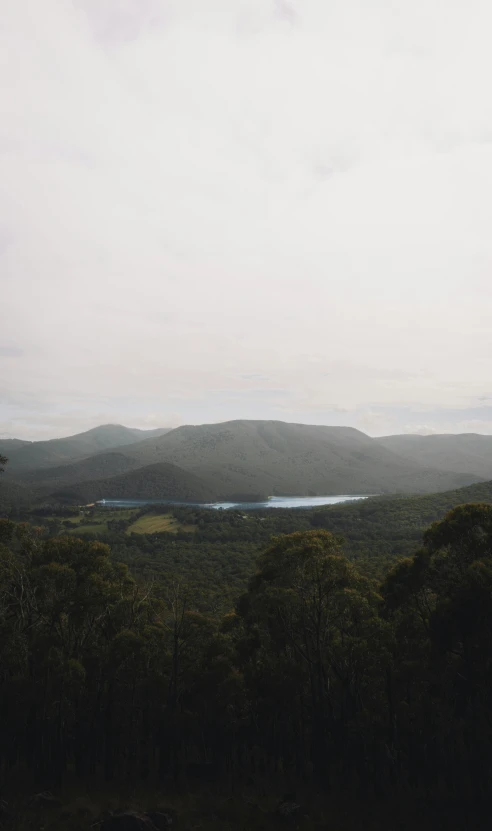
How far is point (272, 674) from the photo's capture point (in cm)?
2308

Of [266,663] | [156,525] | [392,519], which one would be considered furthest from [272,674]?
[156,525]

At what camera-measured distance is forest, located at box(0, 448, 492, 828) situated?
20.1m

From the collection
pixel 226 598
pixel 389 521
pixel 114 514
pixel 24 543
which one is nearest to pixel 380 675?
pixel 24 543

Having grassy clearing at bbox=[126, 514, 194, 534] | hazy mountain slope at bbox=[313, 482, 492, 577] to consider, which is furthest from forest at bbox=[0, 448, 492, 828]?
grassy clearing at bbox=[126, 514, 194, 534]

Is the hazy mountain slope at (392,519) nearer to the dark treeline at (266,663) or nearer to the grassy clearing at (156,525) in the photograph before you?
the grassy clearing at (156,525)

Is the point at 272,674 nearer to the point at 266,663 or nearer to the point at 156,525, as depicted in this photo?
the point at 266,663

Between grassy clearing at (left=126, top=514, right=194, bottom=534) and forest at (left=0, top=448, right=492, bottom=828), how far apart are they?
13330 centimetres

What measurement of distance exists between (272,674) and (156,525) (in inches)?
6177

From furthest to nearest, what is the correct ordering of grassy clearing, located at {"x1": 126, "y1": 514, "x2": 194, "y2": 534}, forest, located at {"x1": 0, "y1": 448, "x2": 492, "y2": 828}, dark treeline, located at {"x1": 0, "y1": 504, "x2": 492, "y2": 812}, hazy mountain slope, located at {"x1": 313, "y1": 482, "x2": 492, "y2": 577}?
grassy clearing, located at {"x1": 126, "y1": 514, "x2": 194, "y2": 534}, hazy mountain slope, located at {"x1": 313, "y1": 482, "x2": 492, "y2": 577}, dark treeline, located at {"x1": 0, "y1": 504, "x2": 492, "y2": 812}, forest, located at {"x1": 0, "y1": 448, "x2": 492, "y2": 828}

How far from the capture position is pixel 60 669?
71.2ft

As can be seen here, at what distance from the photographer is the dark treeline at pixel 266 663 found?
21553mm

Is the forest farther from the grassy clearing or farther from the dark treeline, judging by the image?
the grassy clearing

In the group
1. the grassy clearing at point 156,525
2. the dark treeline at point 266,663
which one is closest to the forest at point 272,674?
the dark treeline at point 266,663

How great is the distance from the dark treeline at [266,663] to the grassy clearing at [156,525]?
133317 mm
